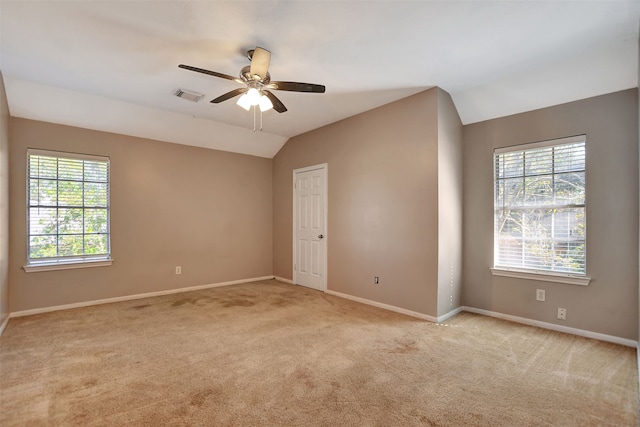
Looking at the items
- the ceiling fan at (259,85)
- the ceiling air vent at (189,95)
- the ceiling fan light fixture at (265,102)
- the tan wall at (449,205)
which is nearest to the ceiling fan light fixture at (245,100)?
the ceiling fan at (259,85)

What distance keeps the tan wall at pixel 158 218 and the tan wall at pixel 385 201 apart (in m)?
1.62

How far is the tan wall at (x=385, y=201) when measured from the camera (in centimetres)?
372

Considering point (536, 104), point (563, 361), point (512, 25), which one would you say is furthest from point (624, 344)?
point (512, 25)

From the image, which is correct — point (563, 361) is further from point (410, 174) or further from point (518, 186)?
point (410, 174)

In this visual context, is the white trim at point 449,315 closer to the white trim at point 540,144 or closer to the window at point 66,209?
the white trim at point 540,144

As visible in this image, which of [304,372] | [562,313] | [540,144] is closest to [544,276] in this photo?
[562,313]

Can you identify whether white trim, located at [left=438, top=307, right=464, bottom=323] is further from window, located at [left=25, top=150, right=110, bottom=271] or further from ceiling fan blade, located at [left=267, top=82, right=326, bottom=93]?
window, located at [left=25, top=150, right=110, bottom=271]

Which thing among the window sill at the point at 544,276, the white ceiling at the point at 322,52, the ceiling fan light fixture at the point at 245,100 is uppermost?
the white ceiling at the point at 322,52

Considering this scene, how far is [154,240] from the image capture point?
485cm

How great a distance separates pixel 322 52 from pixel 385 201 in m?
2.04

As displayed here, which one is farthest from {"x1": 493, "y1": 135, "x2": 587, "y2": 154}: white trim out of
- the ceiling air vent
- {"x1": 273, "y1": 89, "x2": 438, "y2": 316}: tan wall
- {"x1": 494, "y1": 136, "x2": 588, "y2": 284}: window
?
the ceiling air vent

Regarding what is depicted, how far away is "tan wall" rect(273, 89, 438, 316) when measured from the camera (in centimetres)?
372

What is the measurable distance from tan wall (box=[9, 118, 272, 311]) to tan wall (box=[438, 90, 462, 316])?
349cm

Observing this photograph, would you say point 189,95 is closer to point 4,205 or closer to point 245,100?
point 245,100
